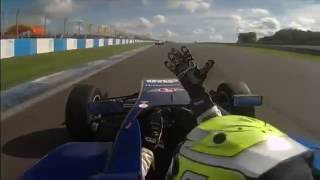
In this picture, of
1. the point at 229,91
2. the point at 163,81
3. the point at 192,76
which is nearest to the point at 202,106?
the point at 192,76

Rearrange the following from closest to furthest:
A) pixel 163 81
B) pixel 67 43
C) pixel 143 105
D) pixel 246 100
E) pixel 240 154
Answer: pixel 240 154, pixel 143 105, pixel 246 100, pixel 163 81, pixel 67 43

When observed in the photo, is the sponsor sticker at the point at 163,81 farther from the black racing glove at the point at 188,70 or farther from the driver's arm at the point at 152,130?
the black racing glove at the point at 188,70

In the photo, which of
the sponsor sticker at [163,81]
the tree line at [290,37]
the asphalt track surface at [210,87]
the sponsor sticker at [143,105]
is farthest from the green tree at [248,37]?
the sponsor sticker at [163,81]

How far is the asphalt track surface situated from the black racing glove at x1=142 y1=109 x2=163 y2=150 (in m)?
0.30

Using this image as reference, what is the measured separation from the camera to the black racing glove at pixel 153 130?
289cm

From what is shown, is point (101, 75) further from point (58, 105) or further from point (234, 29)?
point (234, 29)

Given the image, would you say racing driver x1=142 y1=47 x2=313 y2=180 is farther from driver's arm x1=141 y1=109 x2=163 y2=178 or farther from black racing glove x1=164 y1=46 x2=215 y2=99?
driver's arm x1=141 y1=109 x2=163 y2=178

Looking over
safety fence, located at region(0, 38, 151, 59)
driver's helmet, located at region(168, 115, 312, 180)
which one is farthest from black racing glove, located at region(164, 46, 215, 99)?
safety fence, located at region(0, 38, 151, 59)

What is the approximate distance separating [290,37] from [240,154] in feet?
2.78

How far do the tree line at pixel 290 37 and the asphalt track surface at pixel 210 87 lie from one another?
0.63 feet

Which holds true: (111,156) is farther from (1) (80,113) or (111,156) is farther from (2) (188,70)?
(1) (80,113)

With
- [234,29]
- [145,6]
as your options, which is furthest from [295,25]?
[145,6]

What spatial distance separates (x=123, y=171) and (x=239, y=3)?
2.94ft

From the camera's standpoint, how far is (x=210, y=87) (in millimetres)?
3303
